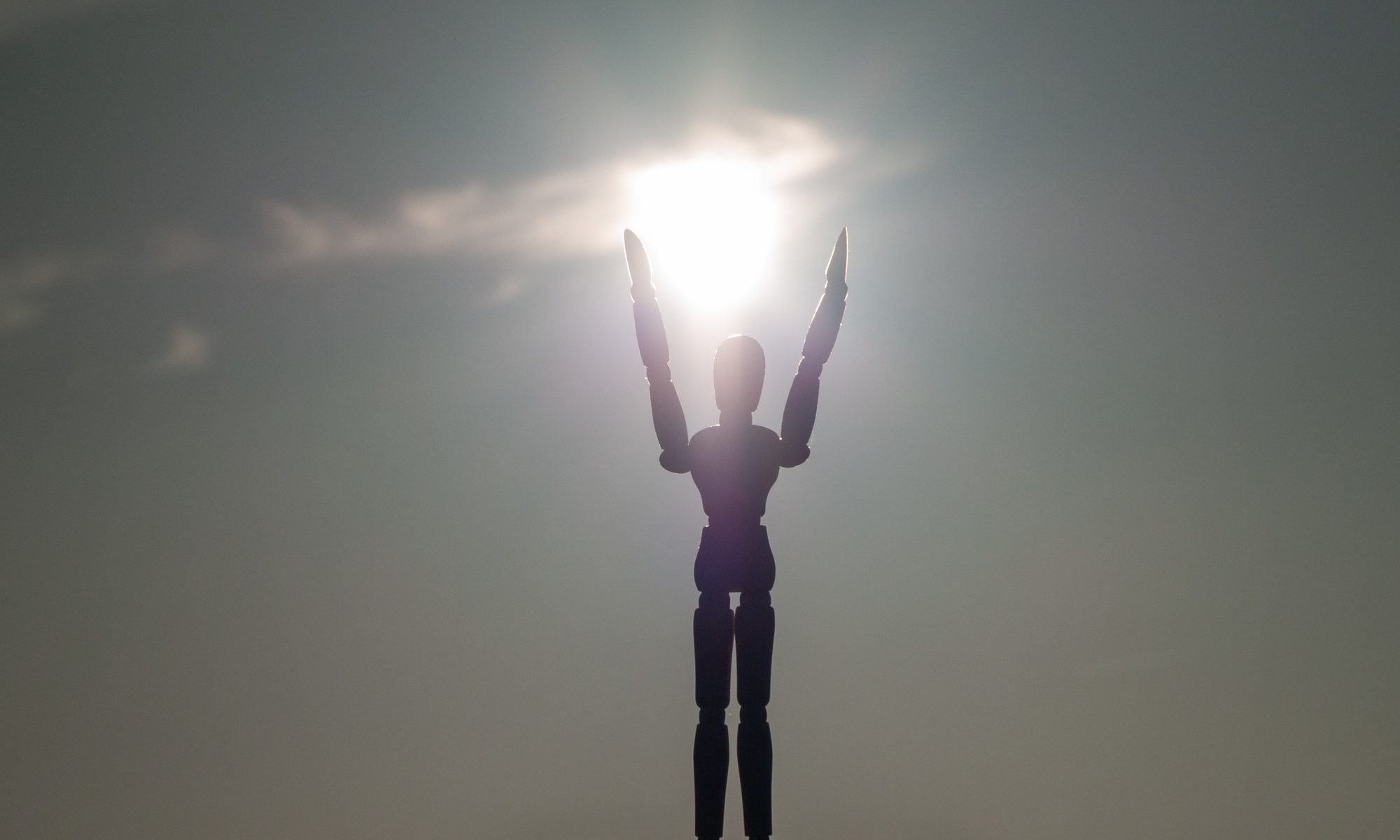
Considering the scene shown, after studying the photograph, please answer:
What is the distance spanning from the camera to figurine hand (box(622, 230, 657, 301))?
1231 centimetres

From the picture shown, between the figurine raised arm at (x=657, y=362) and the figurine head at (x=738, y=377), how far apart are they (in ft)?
1.59

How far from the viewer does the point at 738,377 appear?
1259cm

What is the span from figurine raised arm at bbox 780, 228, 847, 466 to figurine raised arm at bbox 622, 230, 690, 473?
1.07 metres

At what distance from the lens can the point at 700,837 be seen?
11.5m

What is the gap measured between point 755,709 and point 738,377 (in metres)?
3.36

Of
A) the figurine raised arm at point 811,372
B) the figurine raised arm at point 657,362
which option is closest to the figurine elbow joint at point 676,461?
the figurine raised arm at point 657,362

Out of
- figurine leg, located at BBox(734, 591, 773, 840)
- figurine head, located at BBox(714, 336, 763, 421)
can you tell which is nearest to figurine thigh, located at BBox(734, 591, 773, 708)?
figurine leg, located at BBox(734, 591, 773, 840)

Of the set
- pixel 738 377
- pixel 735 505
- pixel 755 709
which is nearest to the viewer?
pixel 755 709

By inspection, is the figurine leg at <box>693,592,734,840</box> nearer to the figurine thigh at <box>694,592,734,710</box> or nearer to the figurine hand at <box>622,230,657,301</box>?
the figurine thigh at <box>694,592,734,710</box>

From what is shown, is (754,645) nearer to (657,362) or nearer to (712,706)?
(712,706)

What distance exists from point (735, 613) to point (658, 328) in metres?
2.96

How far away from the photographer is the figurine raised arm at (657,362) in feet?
40.2

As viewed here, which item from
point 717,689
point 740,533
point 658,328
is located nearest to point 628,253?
point 658,328

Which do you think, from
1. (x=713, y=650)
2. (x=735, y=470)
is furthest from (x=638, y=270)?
(x=713, y=650)
